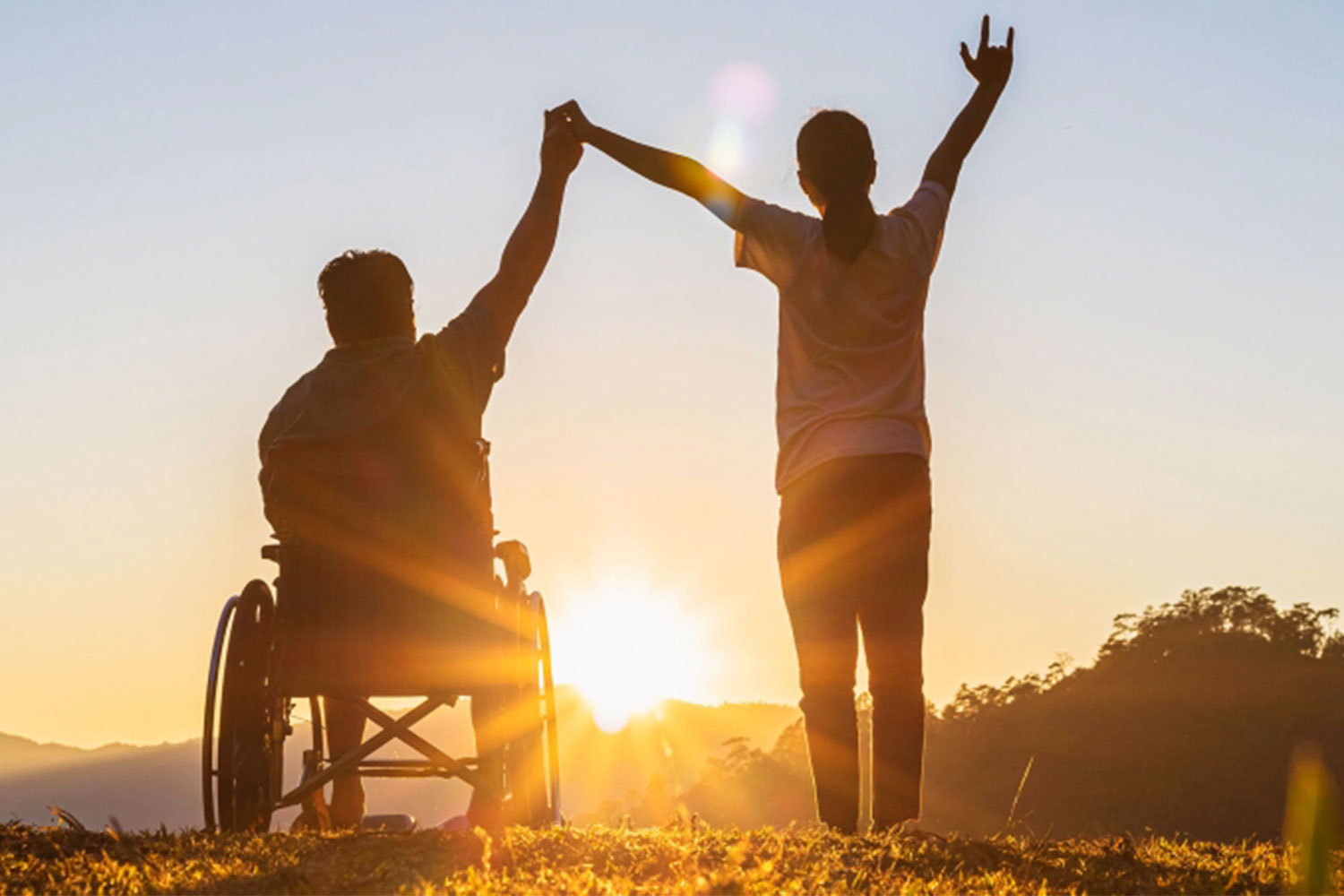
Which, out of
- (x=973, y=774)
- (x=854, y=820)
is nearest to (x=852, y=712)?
(x=854, y=820)

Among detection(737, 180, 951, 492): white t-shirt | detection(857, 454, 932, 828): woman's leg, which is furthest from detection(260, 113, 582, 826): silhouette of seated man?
detection(857, 454, 932, 828): woman's leg

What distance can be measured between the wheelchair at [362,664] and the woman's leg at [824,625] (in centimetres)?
142

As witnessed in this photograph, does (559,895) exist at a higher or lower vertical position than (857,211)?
lower

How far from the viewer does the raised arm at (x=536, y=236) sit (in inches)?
236

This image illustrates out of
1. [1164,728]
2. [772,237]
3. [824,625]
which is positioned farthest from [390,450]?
[1164,728]

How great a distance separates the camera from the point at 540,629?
21.3 ft

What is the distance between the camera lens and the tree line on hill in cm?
4006

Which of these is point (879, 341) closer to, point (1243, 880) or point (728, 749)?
point (1243, 880)

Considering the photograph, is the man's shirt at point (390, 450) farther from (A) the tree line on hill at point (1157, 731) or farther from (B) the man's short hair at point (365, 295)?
(A) the tree line on hill at point (1157, 731)

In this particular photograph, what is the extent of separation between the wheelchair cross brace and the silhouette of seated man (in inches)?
4.1

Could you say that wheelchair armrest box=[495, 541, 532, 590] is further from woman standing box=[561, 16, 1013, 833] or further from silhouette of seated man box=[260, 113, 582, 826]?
woman standing box=[561, 16, 1013, 833]

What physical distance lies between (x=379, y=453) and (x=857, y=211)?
2150mm

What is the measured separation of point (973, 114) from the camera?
5.61 metres

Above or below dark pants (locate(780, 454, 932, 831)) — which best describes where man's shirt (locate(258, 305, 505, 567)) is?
above
